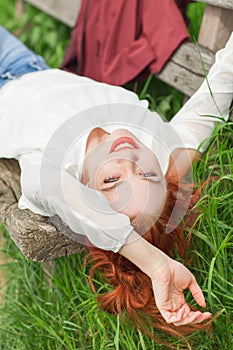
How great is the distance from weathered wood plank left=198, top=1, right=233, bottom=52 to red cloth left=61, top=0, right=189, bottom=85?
0.64ft

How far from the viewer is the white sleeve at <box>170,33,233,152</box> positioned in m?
2.33

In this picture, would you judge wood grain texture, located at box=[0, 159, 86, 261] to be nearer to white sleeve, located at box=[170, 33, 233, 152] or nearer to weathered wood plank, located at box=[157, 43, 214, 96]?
white sleeve, located at box=[170, 33, 233, 152]

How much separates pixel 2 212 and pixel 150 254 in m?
0.67

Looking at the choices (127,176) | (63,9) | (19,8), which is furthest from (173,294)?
(19,8)

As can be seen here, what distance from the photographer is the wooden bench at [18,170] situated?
7.11 ft

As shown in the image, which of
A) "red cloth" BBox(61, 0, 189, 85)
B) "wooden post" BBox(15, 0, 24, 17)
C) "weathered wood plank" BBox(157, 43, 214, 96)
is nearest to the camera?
"weathered wood plank" BBox(157, 43, 214, 96)

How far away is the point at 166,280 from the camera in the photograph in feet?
6.27

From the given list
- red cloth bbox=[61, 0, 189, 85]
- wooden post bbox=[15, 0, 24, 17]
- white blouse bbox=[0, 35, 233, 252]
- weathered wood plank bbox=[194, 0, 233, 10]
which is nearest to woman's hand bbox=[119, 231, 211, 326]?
white blouse bbox=[0, 35, 233, 252]

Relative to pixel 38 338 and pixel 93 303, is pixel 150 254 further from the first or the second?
pixel 38 338

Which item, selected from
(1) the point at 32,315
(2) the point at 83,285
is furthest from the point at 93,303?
(1) the point at 32,315

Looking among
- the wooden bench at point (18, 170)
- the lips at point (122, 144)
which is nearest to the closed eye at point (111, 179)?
the lips at point (122, 144)

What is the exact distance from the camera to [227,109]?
2.38 m

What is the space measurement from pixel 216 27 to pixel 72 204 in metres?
1.00

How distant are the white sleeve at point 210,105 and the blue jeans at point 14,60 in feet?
2.93
